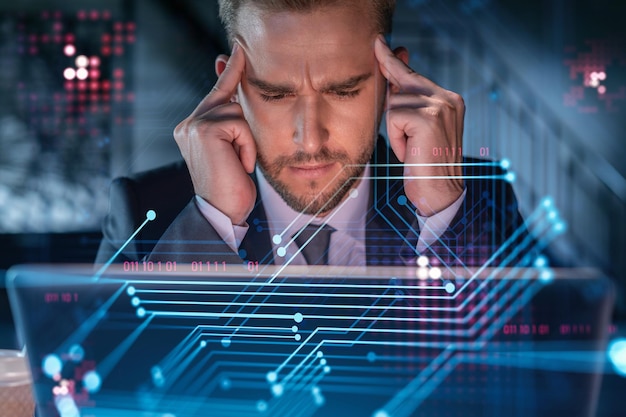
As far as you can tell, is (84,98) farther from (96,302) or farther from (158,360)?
(158,360)

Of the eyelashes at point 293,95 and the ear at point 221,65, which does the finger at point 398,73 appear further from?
the ear at point 221,65

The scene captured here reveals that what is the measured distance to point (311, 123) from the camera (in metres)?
1.15

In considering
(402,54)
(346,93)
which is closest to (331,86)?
(346,93)

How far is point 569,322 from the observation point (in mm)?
1084

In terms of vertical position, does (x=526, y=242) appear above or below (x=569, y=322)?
above

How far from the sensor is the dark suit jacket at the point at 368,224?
1109 millimetres

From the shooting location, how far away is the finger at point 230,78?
3.83 feet

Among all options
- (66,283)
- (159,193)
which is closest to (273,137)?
(159,193)

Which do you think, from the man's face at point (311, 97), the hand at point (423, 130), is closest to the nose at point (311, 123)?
the man's face at point (311, 97)

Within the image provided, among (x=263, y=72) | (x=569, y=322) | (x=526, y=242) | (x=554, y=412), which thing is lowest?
(x=554, y=412)

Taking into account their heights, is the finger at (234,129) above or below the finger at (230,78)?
below

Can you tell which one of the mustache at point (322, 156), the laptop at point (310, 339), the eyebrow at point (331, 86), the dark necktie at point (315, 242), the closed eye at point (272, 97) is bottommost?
the laptop at point (310, 339)

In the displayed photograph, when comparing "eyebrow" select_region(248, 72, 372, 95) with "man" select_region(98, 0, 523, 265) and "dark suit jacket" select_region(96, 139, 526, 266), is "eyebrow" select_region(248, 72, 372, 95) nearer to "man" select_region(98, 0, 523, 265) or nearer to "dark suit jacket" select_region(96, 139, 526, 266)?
"man" select_region(98, 0, 523, 265)

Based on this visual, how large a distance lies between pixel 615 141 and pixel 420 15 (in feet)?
1.22
